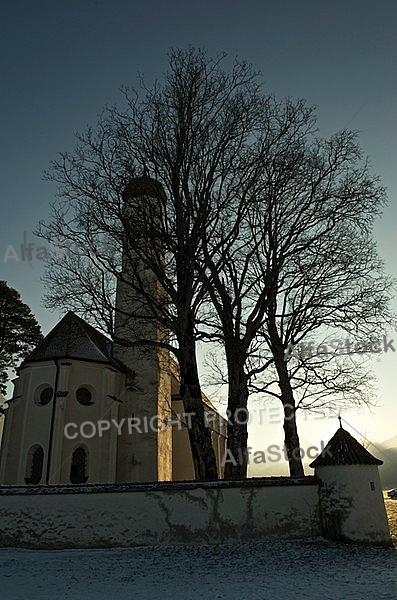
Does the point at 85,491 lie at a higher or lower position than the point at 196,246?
lower

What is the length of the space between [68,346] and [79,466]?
17.9 feet

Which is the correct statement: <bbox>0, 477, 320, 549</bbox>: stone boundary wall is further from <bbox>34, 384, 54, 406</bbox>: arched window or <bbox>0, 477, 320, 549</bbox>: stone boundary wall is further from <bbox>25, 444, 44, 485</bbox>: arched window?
<bbox>34, 384, 54, 406</bbox>: arched window

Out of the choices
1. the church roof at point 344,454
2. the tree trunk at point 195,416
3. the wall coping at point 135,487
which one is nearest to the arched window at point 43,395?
the wall coping at point 135,487

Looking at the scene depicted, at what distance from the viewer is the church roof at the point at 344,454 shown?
1212 centimetres

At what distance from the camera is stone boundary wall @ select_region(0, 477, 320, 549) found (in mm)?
11250

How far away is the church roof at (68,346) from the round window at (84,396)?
4.93 feet

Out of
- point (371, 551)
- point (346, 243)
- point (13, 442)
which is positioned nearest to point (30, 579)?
point (371, 551)

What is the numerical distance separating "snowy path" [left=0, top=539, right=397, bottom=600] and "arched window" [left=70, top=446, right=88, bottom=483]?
10.7 meters

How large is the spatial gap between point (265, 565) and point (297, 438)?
5.94 meters

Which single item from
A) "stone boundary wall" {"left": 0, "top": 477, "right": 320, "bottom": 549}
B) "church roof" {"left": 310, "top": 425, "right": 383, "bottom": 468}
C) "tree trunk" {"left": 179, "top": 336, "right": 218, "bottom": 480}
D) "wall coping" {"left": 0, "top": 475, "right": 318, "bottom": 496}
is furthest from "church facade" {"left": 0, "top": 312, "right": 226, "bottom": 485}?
"church roof" {"left": 310, "top": 425, "right": 383, "bottom": 468}

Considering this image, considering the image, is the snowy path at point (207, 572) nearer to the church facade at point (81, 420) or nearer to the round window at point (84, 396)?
the church facade at point (81, 420)

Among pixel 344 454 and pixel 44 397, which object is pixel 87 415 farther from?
pixel 344 454

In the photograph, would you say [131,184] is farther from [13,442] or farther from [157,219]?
[13,442]

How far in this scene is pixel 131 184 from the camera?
14.7 meters
